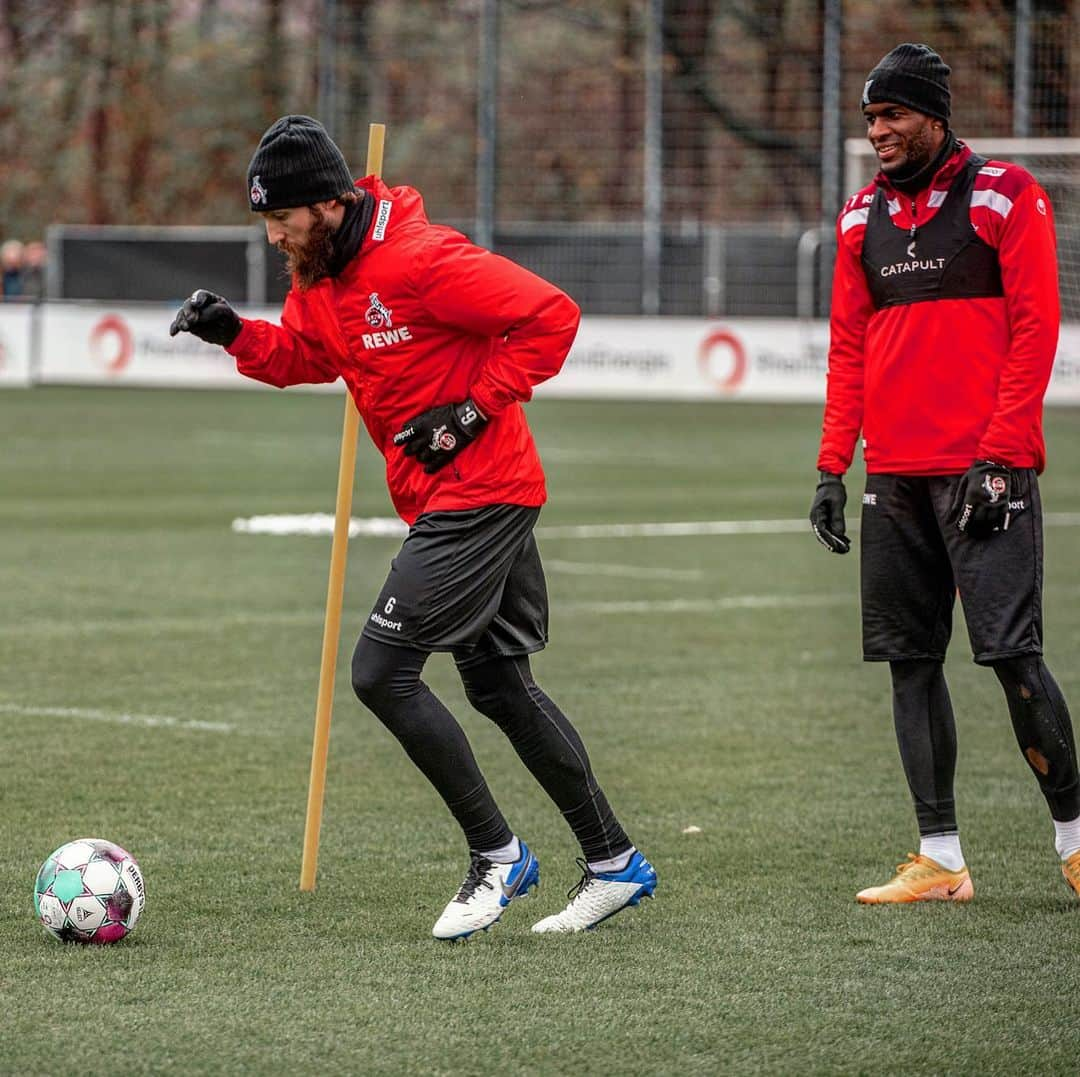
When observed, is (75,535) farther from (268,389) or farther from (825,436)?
(268,389)

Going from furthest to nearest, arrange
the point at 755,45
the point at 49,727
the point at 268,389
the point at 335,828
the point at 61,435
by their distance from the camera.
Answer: the point at 755,45
the point at 268,389
the point at 61,435
the point at 49,727
the point at 335,828

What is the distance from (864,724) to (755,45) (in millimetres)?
28344

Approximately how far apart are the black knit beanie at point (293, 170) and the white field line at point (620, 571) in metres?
8.25

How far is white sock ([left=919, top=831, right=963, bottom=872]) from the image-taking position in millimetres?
6262

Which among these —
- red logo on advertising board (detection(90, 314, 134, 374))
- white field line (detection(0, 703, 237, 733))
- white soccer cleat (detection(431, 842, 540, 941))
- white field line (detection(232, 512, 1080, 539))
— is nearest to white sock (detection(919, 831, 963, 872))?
white soccer cleat (detection(431, 842, 540, 941))

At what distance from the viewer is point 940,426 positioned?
20.0ft

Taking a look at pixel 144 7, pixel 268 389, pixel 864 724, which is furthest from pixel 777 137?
pixel 864 724

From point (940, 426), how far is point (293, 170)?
1862 mm

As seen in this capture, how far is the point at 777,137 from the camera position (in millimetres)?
34906

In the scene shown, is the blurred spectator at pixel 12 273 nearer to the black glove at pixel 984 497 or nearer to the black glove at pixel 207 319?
the black glove at pixel 207 319

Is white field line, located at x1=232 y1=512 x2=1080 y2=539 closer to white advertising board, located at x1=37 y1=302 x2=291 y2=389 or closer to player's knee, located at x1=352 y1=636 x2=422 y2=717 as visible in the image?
player's knee, located at x1=352 y1=636 x2=422 y2=717

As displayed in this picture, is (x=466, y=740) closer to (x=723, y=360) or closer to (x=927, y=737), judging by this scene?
(x=927, y=737)

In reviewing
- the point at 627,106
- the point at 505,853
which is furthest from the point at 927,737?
the point at 627,106

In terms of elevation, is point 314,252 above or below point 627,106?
below
